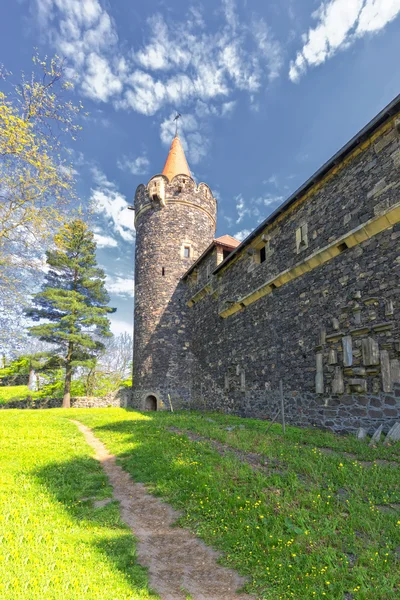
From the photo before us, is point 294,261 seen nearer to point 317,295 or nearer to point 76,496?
point 317,295

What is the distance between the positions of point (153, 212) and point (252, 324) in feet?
38.3

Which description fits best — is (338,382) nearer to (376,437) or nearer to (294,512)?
(376,437)

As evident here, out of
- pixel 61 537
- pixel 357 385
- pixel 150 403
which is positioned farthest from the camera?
pixel 150 403

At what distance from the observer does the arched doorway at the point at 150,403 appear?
1825 centimetres

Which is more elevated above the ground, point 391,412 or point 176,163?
point 176,163

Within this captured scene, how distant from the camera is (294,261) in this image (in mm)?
9914

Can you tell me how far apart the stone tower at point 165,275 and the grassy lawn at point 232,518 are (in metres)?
12.0

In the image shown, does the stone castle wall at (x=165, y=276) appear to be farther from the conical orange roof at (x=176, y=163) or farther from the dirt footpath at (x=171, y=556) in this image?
the dirt footpath at (x=171, y=556)

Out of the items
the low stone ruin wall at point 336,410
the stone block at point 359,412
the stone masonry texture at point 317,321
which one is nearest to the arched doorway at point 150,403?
the stone masonry texture at point 317,321

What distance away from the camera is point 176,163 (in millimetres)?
22781

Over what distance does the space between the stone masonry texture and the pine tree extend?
5.31m

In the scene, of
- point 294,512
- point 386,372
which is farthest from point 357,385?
point 294,512

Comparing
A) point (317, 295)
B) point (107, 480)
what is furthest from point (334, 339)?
point (107, 480)

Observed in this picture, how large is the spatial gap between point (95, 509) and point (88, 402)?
17594 millimetres
